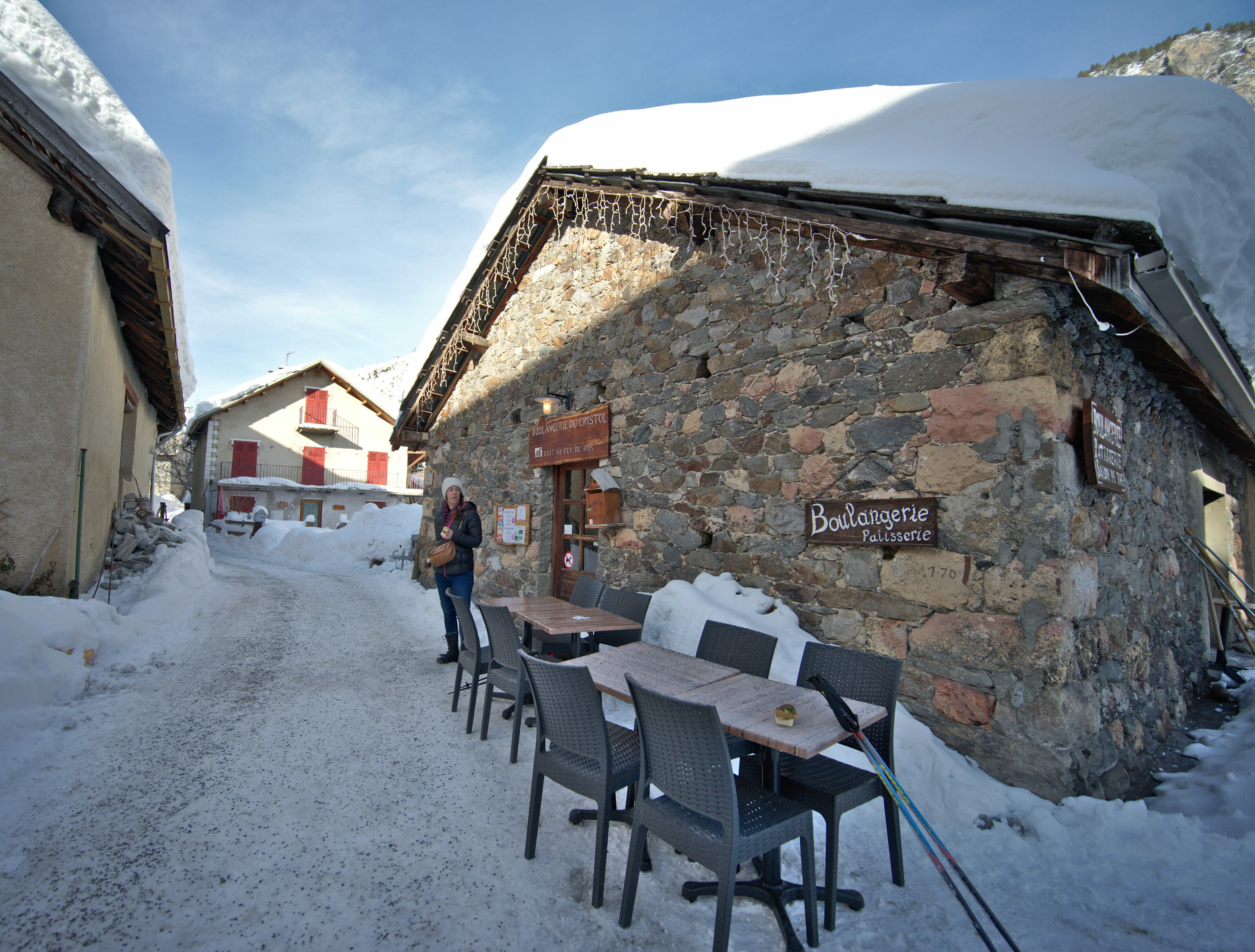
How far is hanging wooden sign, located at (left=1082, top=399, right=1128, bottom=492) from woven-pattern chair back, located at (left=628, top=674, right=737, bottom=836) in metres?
2.60

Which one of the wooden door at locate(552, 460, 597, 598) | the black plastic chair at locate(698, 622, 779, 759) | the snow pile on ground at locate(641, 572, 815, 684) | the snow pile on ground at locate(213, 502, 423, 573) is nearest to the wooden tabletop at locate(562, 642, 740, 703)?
the black plastic chair at locate(698, 622, 779, 759)

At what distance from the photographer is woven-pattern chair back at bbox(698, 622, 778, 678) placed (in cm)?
319

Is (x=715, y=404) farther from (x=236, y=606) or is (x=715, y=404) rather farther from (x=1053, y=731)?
(x=236, y=606)

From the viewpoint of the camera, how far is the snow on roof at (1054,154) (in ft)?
8.38

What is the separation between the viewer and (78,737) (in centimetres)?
326

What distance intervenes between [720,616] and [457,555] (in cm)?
244

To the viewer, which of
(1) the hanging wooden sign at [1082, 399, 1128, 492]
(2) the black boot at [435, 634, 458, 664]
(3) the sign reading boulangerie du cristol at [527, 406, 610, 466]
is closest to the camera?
(1) the hanging wooden sign at [1082, 399, 1128, 492]

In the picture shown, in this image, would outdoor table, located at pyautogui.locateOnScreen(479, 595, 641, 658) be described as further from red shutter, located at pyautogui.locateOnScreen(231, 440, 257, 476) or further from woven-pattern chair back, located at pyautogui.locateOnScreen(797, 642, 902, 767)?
red shutter, located at pyautogui.locateOnScreen(231, 440, 257, 476)

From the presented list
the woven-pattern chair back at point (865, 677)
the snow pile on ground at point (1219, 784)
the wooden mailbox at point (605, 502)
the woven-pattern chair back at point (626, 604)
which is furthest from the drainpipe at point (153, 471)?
the snow pile on ground at point (1219, 784)

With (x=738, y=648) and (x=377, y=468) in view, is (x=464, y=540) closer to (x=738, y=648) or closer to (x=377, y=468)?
(x=738, y=648)

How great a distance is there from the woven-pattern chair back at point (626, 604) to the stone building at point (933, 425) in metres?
0.52

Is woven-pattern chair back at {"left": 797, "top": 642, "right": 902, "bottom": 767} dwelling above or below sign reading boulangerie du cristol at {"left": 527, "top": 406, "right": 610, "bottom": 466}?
below

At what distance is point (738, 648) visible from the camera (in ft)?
10.9

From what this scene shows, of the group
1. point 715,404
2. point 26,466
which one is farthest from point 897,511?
point 26,466
